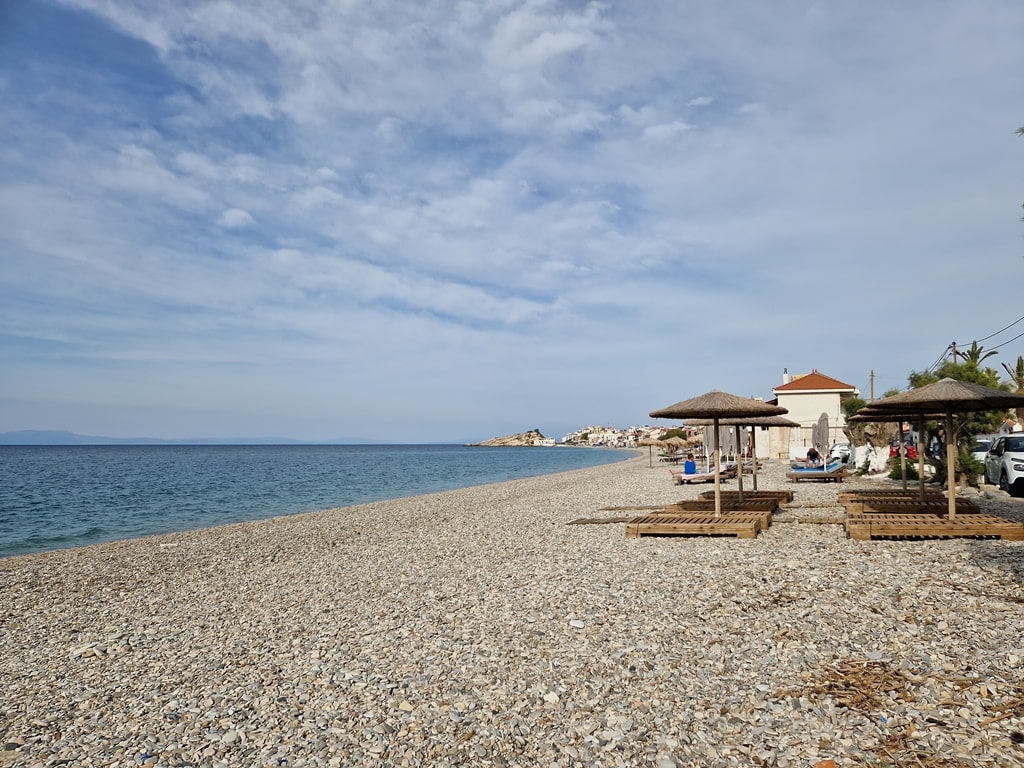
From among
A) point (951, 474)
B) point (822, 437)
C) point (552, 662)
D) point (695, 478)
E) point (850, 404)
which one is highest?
point (850, 404)

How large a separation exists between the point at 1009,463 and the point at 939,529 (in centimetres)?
916

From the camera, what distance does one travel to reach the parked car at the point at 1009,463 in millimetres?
16344

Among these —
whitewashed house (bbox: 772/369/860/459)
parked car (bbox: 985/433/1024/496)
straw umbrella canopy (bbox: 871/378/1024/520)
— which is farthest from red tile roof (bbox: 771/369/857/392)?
straw umbrella canopy (bbox: 871/378/1024/520)

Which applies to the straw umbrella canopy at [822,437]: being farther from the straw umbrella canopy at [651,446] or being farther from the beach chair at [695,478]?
the straw umbrella canopy at [651,446]

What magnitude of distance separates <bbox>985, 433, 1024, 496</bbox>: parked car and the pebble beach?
28.9 feet

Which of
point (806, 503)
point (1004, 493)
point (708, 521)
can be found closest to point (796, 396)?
point (1004, 493)

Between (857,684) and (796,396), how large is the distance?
1488 inches

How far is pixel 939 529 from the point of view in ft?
32.2

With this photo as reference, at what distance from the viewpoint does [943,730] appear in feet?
13.4

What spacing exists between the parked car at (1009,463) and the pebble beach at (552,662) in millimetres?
8817

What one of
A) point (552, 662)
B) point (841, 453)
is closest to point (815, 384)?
point (841, 453)

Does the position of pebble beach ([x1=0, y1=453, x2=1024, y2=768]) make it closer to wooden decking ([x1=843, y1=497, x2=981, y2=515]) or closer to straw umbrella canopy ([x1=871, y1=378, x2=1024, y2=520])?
straw umbrella canopy ([x1=871, y1=378, x2=1024, y2=520])

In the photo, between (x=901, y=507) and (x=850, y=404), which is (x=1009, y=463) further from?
(x=850, y=404)

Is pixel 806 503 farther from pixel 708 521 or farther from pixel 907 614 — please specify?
pixel 907 614
